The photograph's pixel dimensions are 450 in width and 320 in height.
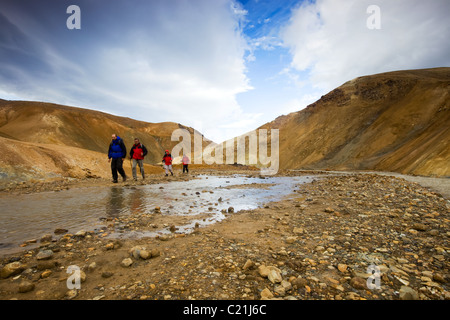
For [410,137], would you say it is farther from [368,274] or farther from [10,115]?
[10,115]

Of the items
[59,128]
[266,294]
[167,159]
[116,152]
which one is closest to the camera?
[266,294]

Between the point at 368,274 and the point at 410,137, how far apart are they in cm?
3383

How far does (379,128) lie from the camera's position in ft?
105

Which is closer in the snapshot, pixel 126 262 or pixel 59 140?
pixel 126 262

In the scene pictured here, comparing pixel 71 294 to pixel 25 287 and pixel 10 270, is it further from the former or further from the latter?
pixel 10 270

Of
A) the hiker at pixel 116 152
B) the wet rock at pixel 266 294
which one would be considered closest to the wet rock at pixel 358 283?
the wet rock at pixel 266 294

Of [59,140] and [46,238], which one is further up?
[59,140]

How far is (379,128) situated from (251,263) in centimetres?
3873

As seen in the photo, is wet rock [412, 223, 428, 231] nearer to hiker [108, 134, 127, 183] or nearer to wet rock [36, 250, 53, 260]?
wet rock [36, 250, 53, 260]

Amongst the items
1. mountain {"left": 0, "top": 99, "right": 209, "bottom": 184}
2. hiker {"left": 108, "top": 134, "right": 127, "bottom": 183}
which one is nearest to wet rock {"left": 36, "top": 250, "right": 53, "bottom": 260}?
hiker {"left": 108, "top": 134, "right": 127, "bottom": 183}

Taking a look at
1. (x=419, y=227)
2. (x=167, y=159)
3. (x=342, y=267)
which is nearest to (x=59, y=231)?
(x=342, y=267)

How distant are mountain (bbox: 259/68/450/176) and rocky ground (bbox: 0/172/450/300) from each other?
1569 centimetres
